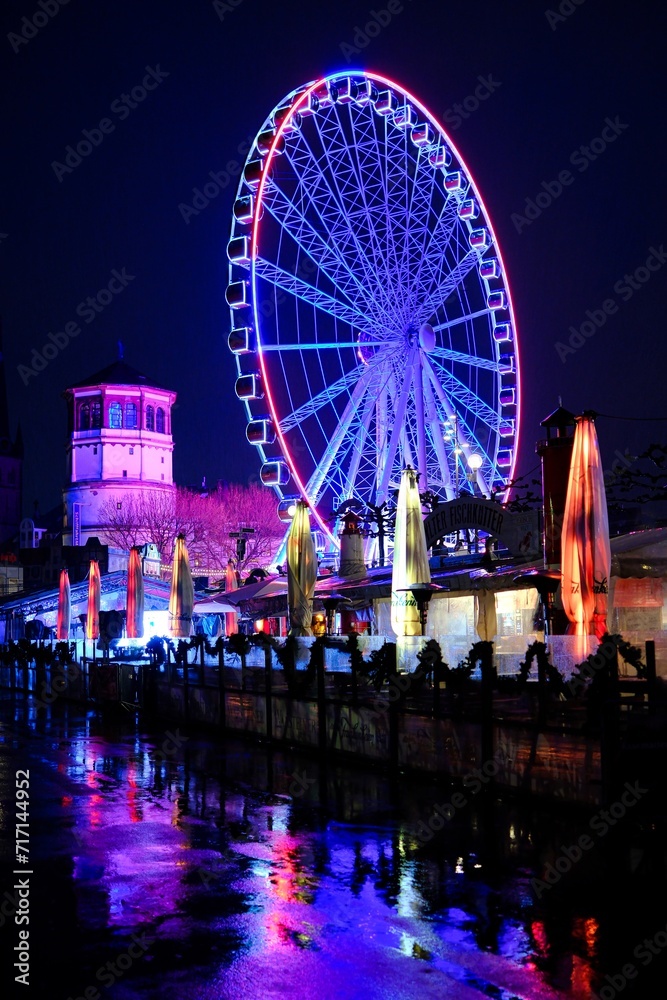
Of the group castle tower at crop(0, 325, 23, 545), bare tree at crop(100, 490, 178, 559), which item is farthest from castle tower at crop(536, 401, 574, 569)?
castle tower at crop(0, 325, 23, 545)

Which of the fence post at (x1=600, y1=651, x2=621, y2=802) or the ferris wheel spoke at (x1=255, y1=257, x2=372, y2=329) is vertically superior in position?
the ferris wheel spoke at (x1=255, y1=257, x2=372, y2=329)

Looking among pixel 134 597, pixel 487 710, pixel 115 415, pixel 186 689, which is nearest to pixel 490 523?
pixel 186 689

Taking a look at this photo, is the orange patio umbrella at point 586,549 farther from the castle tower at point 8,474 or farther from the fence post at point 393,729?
the castle tower at point 8,474

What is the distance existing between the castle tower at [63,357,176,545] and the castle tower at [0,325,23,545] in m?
42.5

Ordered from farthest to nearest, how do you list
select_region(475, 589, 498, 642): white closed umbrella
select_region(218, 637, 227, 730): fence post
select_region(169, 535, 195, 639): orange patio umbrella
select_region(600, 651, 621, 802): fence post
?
select_region(169, 535, 195, 639): orange patio umbrella
select_region(475, 589, 498, 642): white closed umbrella
select_region(218, 637, 227, 730): fence post
select_region(600, 651, 621, 802): fence post

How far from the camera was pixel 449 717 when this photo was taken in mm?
14102

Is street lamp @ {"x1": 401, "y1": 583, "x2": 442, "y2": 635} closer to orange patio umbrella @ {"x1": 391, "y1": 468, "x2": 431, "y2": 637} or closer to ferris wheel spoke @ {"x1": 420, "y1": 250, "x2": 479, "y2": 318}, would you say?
orange patio umbrella @ {"x1": 391, "y1": 468, "x2": 431, "y2": 637}

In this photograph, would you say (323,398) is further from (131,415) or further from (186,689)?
(131,415)

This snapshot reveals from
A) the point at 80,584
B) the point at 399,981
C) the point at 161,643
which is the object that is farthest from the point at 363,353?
the point at 80,584

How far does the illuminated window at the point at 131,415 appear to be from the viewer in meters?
111

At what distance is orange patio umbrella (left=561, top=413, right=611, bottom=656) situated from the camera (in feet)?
53.7

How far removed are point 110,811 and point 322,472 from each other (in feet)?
74.8

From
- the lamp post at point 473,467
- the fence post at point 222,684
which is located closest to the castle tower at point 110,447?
the lamp post at point 473,467

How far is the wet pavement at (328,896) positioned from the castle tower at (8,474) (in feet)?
467
